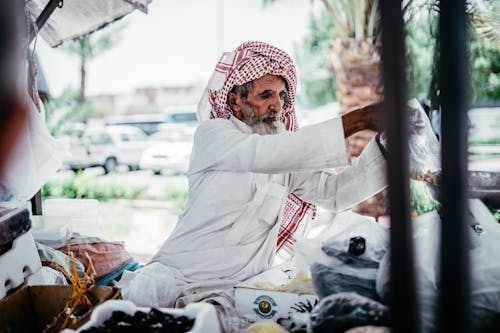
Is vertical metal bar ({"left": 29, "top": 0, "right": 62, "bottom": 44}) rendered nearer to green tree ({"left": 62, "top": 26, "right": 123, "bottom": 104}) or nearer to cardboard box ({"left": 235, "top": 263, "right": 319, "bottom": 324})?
cardboard box ({"left": 235, "top": 263, "right": 319, "bottom": 324})

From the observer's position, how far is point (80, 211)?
403cm

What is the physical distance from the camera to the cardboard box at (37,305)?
69.3 inches

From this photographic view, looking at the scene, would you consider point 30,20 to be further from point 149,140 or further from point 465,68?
point 149,140

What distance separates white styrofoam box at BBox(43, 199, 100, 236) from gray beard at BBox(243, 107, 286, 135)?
6.73 feet

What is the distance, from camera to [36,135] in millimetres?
3209

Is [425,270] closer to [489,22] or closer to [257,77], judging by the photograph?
[257,77]

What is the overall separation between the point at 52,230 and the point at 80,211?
750mm

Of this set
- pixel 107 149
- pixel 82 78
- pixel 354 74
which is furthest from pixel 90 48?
pixel 354 74

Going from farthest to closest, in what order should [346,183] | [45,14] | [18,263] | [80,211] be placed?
[80,211], [45,14], [346,183], [18,263]

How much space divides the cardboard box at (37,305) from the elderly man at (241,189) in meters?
0.30

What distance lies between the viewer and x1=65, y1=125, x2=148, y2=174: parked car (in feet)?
58.0

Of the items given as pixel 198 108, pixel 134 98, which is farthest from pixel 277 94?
pixel 134 98

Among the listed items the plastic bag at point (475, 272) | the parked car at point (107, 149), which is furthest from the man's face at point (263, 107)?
the parked car at point (107, 149)

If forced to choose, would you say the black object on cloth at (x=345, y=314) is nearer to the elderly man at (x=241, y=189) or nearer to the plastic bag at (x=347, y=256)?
the plastic bag at (x=347, y=256)
